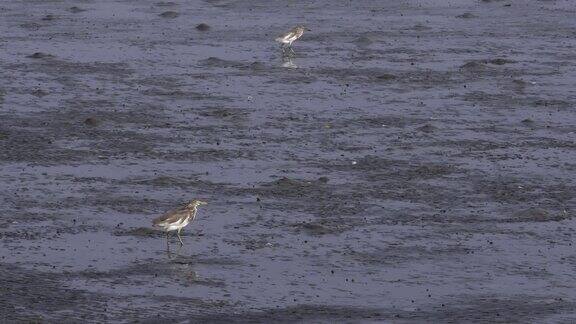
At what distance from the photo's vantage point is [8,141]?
3281 centimetres

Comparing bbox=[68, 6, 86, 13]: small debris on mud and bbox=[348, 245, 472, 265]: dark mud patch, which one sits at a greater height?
bbox=[348, 245, 472, 265]: dark mud patch

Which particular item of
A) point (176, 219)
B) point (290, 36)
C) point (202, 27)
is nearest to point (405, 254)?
point (176, 219)

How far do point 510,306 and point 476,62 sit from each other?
2054 centimetres

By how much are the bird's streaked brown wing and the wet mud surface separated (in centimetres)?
50

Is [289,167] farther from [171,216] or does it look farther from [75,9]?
[75,9]

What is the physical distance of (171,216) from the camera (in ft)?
83.9

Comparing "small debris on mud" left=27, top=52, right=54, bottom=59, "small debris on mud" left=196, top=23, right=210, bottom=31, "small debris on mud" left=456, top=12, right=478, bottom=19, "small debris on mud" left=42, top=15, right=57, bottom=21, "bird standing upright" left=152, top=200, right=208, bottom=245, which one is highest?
"bird standing upright" left=152, top=200, right=208, bottom=245

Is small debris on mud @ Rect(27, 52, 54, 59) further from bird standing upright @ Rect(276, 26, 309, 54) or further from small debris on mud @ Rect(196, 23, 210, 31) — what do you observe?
bird standing upright @ Rect(276, 26, 309, 54)

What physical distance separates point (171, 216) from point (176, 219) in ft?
0.35

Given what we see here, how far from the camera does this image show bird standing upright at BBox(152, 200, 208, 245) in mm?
25484

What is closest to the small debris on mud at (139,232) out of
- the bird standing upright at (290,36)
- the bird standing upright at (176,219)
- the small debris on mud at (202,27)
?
the bird standing upright at (176,219)

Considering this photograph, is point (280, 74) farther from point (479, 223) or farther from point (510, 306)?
point (510, 306)

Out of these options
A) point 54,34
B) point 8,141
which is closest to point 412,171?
point 8,141

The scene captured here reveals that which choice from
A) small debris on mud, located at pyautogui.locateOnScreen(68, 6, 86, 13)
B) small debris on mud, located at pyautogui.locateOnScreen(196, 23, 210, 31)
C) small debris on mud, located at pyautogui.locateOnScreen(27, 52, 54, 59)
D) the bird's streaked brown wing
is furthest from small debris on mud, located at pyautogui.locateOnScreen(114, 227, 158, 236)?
small debris on mud, located at pyautogui.locateOnScreen(68, 6, 86, 13)
